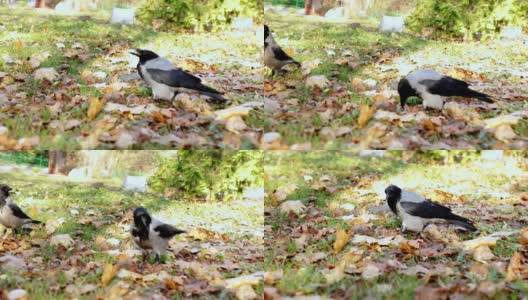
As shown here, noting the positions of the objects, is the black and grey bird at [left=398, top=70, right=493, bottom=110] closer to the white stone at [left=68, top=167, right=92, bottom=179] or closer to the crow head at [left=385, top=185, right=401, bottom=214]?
the crow head at [left=385, top=185, right=401, bottom=214]

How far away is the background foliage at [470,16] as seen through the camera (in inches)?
162

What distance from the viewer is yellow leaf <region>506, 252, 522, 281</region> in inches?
147

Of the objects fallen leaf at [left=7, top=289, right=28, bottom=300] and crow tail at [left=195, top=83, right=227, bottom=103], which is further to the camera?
crow tail at [left=195, top=83, right=227, bottom=103]

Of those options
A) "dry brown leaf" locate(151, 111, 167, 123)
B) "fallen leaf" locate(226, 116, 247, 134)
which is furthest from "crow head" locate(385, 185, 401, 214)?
"dry brown leaf" locate(151, 111, 167, 123)

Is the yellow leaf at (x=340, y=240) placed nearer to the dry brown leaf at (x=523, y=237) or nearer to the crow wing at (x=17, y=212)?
the dry brown leaf at (x=523, y=237)

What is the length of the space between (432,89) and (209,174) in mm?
1299

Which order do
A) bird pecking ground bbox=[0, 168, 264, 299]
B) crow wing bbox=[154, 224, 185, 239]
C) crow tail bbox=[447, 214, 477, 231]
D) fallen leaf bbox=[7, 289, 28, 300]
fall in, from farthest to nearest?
1. crow tail bbox=[447, 214, 477, 231]
2. crow wing bbox=[154, 224, 185, 239]
3. bird pecking ground bbox=[0, 168, 264, 299]
4. fallen leaf bbox=[7, 289, 28, 300]

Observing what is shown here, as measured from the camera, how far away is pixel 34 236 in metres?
3.95

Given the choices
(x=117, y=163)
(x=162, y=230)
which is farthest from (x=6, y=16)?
(x=162, y=230)

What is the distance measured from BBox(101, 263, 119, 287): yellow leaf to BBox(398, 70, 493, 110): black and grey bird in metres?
1.76

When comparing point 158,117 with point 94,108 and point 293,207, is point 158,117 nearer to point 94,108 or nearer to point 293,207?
point 94,108

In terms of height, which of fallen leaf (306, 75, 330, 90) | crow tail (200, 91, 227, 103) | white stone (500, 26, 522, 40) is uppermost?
white stone (500, 26, 522, 40)

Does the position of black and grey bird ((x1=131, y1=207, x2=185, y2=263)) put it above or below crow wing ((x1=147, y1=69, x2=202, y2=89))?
below

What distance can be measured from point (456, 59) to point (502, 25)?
33 centimetres
